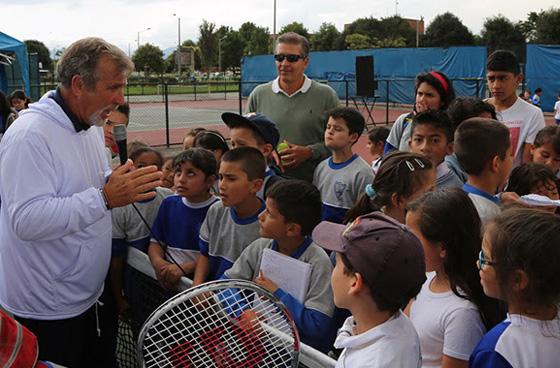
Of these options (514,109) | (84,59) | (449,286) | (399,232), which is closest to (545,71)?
(514,109)

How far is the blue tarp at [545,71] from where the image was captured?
74.0ft

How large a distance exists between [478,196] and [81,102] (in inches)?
83.7

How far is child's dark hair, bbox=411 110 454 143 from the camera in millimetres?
3799

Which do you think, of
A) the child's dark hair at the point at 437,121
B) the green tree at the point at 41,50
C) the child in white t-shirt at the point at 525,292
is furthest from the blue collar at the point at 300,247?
the green tree at the point at 41,50

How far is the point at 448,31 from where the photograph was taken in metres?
63.4

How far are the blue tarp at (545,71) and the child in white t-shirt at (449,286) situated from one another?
75.8ft

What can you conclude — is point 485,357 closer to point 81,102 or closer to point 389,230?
point 389,230

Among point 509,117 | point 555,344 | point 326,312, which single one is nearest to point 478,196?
point 326,312

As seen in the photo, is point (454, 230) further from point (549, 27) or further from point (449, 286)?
point (549, 27)

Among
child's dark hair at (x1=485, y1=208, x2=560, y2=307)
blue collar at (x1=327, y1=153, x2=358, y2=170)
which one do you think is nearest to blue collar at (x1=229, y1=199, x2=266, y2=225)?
blue collar at (x1=327, y1=153, x2=358, y2=170)

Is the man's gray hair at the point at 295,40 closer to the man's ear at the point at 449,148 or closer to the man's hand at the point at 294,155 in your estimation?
the man's hand at the point at 294,155

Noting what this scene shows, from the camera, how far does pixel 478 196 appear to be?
299 centimetres

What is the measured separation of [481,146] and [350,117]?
1480mm

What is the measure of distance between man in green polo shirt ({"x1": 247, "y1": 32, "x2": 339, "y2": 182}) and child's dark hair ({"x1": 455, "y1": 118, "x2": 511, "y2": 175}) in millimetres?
1591
